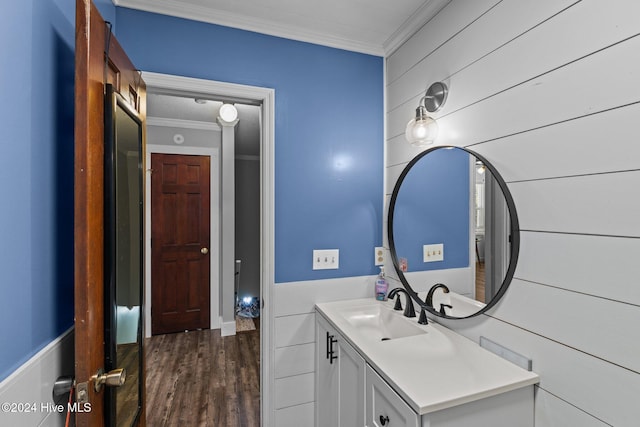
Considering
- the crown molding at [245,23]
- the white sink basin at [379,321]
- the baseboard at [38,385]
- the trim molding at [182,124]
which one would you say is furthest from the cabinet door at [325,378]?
the trim molding at [182,124]

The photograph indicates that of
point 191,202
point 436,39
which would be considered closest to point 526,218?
point 436,39

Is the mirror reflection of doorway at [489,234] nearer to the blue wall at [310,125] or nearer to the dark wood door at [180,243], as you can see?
the blue wall at [310,125]

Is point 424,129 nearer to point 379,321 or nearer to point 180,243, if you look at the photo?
point 379,321

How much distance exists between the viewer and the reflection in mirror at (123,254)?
0.92 meters

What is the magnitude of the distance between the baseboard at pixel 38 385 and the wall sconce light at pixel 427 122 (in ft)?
5.26

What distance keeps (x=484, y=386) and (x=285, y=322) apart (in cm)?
109

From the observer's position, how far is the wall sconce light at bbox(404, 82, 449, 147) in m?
1.47

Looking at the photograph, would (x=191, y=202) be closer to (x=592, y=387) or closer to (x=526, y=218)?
(x=526, y=218)

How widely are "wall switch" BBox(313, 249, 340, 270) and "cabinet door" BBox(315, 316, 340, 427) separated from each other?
30cm

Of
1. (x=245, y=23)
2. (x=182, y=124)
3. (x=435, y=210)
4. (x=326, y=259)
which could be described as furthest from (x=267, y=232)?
(x=182, y=124)

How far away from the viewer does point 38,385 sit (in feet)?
2.55

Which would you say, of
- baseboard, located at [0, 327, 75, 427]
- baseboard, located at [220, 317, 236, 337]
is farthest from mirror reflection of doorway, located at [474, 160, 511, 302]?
baseboard, located at [220, 317, 236, 337]

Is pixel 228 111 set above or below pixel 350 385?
above

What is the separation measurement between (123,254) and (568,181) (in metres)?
1.55
